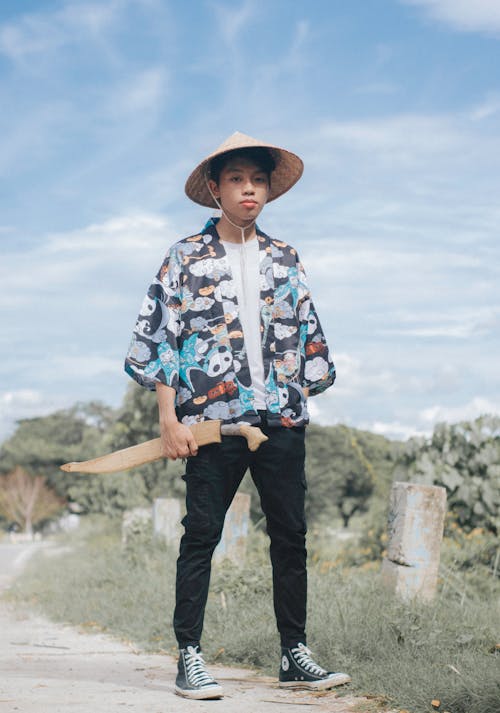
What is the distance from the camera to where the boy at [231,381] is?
4.30 metres

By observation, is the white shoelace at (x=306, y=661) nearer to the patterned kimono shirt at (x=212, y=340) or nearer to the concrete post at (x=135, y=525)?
the patterned kimono shirt at (x=212, y=340)

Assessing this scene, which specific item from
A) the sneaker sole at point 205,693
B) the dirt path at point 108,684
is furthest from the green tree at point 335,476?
the sneaker sole at point 205,693

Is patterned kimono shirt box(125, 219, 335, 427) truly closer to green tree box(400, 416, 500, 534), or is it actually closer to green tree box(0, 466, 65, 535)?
green tree box(400, 416, 500, 534)

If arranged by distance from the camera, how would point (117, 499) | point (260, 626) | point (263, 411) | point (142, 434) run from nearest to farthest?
1. point (263, 411)
2. point (260, 626)
3. point (142, 434)
4. point (117, 499)

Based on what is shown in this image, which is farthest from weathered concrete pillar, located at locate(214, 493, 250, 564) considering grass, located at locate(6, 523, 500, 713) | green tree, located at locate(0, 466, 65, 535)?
green tree, located at locate(0, 466, 65, 535)

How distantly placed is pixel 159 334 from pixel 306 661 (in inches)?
66.3

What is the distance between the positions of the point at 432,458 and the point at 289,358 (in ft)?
Result: 18.6

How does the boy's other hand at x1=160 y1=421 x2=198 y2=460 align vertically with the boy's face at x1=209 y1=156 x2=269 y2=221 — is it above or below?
below

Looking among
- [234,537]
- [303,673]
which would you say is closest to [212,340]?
[303,673]

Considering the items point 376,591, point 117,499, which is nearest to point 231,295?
point 376,591

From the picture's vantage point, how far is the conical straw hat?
4.57 m

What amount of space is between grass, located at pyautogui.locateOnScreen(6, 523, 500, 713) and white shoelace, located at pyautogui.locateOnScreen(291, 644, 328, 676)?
0.17 m

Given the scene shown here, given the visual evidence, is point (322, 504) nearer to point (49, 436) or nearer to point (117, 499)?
point (117, 499)

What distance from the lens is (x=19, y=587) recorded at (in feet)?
33.2
